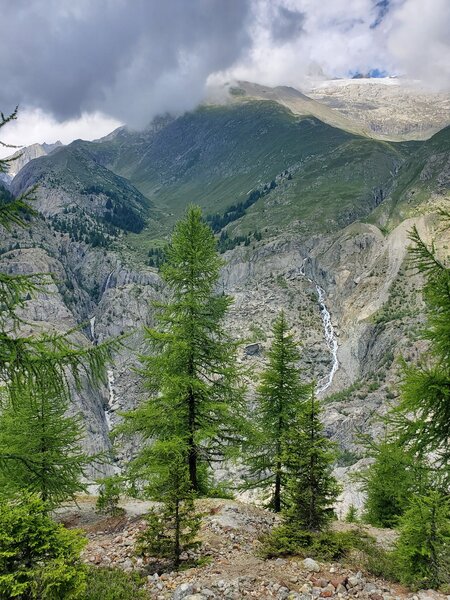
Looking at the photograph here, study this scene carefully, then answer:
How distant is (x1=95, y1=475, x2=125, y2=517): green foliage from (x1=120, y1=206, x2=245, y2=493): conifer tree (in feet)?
6.41

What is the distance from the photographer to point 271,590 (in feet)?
30.5

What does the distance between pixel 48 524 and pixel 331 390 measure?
106745mm

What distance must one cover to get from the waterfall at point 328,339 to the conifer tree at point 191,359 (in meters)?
93.3

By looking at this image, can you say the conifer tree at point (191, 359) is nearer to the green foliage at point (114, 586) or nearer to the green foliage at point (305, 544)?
the green foliage at point (305, 544)

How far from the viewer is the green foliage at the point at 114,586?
8.52m

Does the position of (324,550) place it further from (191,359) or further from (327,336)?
(327,336)

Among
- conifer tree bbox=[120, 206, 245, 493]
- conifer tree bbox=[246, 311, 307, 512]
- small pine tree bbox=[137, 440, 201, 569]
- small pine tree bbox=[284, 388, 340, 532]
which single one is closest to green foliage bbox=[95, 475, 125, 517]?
conifer tree bbox=[120, 206, 245, 493]

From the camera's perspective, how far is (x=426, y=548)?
10141mm

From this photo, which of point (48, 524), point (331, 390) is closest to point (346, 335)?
point (331, 390)

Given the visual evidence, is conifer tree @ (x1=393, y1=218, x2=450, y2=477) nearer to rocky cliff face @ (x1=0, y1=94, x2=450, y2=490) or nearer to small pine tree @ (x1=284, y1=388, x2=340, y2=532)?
small pine tree @ (x1=284, y1=388, x2=340, y2=532)

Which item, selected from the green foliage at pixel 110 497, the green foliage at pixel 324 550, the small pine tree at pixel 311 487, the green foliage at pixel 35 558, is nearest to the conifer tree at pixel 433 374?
the small pine tree at pixel 311 487

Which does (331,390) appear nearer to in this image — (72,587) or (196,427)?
(196,427)

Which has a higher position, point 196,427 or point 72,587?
point 196,427

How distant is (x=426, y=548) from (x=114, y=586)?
753 cm
